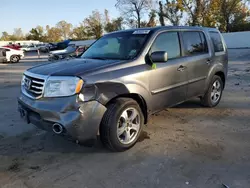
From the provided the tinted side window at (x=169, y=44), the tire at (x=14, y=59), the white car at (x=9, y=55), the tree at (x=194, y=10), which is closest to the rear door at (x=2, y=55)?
the white car at (x=9, y=55)

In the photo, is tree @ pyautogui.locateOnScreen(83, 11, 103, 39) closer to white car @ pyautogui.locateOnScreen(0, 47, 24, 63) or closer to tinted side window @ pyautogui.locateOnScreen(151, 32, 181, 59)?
white car @ pyautogui.locateOnScreen(0, 47, 24, 63)

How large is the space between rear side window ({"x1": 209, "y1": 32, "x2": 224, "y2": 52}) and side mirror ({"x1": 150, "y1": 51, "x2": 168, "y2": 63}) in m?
2.23

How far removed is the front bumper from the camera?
316cm

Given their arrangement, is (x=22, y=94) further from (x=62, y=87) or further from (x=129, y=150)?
(x=129, y=150)

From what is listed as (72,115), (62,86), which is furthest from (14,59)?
(72,115)

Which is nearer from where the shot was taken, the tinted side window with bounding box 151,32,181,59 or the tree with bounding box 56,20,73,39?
the tinted side window with bounding box 151,32,181,59

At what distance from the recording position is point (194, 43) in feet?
16.4

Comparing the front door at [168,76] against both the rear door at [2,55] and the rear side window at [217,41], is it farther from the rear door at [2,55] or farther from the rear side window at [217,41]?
the rear door at [2,55]

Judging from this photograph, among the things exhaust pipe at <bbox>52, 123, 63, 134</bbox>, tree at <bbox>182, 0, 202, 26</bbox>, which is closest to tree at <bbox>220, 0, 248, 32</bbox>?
tree at <bbox>182, 0, 202, 26</bbox>

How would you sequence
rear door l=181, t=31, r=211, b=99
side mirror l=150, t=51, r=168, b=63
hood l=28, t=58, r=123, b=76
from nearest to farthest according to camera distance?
hood l=28, t=58, r=123, b=76, side mirror l=150, t=51, r=168, b=63, rear door l=181, t=31, r=211, b=99

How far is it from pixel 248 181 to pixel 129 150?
5.40ft

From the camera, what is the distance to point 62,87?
3.25 metres

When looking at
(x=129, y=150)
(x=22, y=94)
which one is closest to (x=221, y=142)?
(x=129, y=150)

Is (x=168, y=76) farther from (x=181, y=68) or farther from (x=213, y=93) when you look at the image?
(x=213, y=93)
